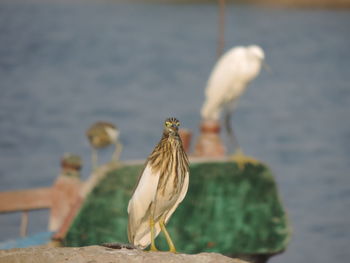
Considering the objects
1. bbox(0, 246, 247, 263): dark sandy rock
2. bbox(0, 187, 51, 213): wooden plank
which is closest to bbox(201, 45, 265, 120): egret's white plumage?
bbox(0, 187, 51, 213): wooden plank

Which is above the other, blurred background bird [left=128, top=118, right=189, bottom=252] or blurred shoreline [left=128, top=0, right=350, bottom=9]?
blurred shoreline [left=128, top=0, right=350, bottom=9]

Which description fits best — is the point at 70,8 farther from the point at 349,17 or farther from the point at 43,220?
the point at 43,220

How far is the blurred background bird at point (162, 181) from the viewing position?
456cm

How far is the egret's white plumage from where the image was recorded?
36.6 ft

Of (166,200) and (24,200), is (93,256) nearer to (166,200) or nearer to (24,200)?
(166,200)

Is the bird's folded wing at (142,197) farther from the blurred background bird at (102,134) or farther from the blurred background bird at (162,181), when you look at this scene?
the blurred background bird at (102,134)

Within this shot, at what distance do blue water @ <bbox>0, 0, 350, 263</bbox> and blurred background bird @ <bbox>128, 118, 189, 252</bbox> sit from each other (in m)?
10.6

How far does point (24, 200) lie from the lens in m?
9.28

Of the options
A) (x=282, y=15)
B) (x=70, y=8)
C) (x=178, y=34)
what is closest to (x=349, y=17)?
(x=282, y=15)

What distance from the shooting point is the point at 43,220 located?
1623 cm

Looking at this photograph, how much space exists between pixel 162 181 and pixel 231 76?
6652 mm

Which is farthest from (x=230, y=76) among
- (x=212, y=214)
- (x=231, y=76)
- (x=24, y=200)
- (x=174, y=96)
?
(x=174, y=96)

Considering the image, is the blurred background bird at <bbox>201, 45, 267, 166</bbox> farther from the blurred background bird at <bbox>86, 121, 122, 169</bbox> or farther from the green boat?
the green boat

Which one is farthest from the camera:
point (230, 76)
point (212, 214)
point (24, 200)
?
point (230, 76)
